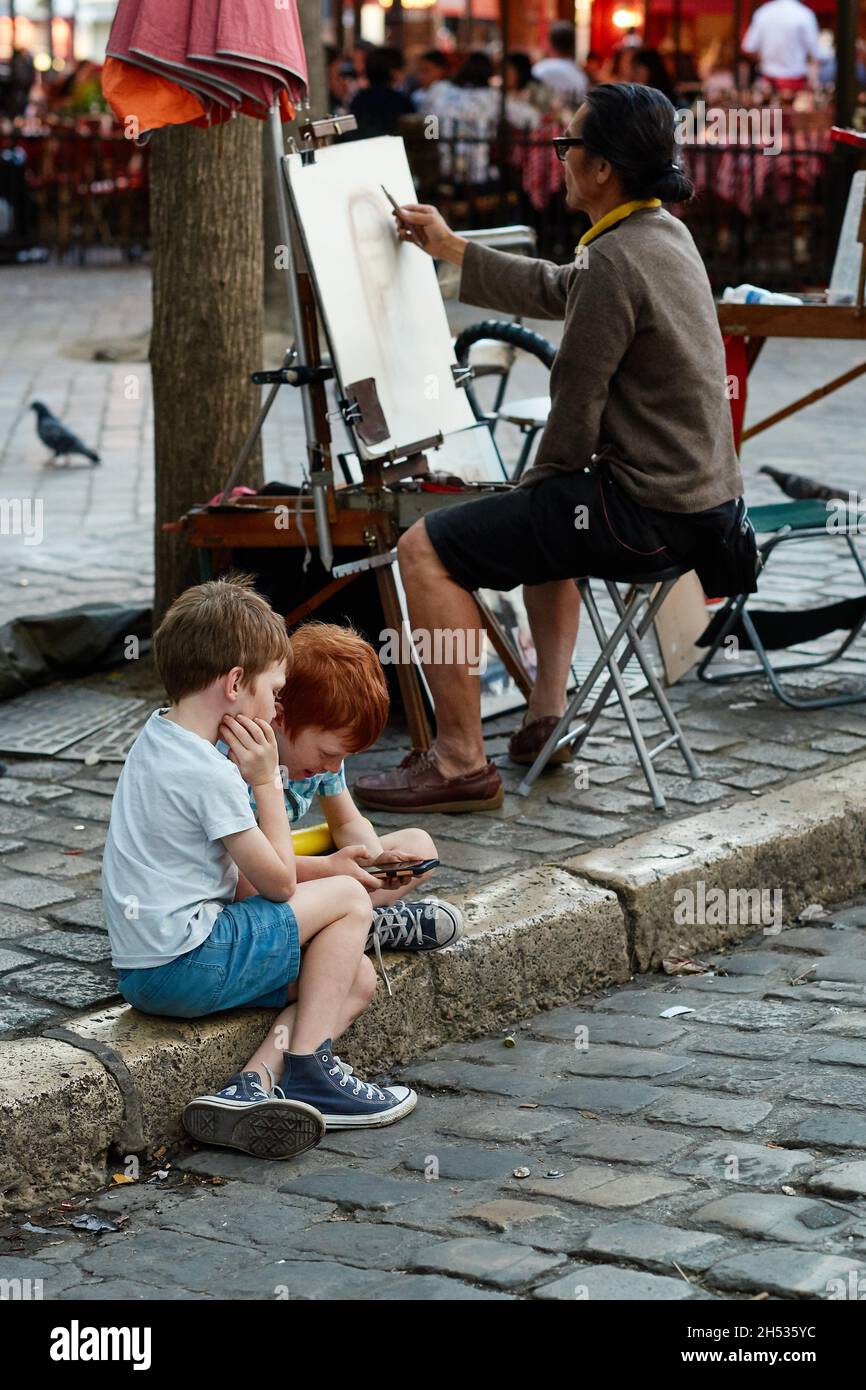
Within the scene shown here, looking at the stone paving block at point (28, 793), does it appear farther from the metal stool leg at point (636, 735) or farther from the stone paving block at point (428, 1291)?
the stone paving block at point (428, 1291)

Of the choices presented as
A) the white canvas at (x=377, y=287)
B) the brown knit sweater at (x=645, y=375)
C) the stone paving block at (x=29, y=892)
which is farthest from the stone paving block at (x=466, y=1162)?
the white canvas at (x=377, y=287)

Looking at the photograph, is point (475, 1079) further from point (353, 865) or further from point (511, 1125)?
point (353, 865)

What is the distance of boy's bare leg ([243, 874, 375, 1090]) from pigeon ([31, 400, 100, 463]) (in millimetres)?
6129

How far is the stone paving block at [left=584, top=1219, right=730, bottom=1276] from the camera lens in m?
2.83

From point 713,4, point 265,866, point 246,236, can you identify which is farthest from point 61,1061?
point 713,4

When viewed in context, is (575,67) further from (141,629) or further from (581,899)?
(581,899)

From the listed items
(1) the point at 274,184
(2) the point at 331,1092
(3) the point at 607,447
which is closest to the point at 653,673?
(3) the point at 607,447

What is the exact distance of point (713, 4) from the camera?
25328mm

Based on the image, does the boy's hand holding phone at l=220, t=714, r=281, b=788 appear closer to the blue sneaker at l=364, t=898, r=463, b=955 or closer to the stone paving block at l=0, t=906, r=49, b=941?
the blue sneaker at l=364, t=898, r=463, b=955

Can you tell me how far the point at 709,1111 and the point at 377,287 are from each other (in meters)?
2.53

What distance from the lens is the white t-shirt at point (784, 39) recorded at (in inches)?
773

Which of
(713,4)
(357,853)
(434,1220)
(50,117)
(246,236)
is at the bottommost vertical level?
(434,1220)

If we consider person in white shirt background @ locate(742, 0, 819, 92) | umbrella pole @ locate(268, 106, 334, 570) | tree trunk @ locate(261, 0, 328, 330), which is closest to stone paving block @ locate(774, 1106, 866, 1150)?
umbrella pole @ locate(268, 106, 334, 570)

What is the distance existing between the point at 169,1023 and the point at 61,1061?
0.24 metres
